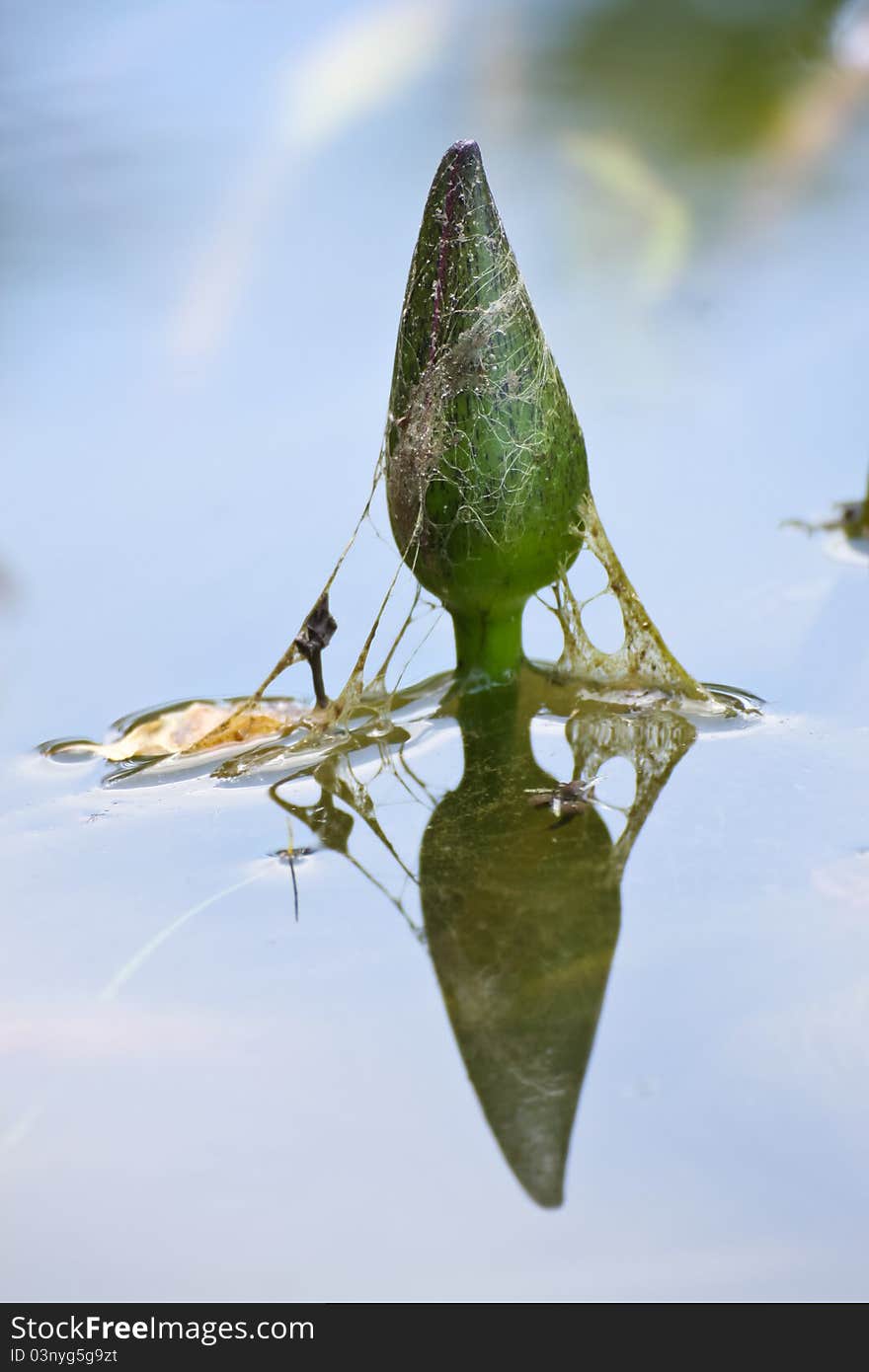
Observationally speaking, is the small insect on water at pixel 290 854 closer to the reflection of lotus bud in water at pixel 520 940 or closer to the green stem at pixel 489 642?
the reflection of lotus bud in water at pixel 520 940

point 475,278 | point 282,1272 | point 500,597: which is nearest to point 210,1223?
point 282,1272

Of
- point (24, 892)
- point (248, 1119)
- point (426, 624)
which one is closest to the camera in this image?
point (248, 1119)

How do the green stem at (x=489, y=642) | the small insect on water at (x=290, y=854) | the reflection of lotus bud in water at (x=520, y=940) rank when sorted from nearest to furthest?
the reflection of lotus bud in water at (x=520, y=940) → the small insect on water at (x=290, y=854) → the green stem at (x=489, y=642)

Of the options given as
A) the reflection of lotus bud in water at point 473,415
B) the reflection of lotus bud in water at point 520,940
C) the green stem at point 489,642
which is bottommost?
the reflection of lotus bud in water at point 520,940

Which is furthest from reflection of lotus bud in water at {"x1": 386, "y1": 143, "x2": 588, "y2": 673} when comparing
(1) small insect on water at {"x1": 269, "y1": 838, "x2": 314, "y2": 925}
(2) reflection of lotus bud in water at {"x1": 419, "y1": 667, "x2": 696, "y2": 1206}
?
(1) small insect on water at {"x1": 269, "y1": 838, "x2": 314, "y2": 925}

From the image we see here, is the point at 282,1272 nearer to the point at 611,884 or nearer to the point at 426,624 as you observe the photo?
the point at 611,884

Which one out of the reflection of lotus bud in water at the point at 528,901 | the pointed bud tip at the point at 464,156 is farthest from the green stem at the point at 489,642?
the pointed bud tip at the point at 464,156

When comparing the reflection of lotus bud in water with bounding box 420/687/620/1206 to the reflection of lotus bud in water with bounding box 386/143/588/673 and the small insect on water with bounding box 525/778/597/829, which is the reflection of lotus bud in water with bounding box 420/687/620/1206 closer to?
the small insect on water with bounding box 525/778/597/829

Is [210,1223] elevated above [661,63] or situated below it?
below
